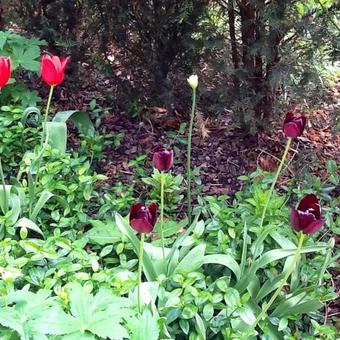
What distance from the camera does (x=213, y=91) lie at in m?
2.79

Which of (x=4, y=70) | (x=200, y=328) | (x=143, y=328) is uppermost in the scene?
(x=4, y=70)

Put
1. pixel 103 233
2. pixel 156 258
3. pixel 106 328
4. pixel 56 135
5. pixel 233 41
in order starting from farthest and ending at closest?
pixel 233 41 < pixel 56 135 < pixel 103 233 < pixel 156 258 < pixel 106 328

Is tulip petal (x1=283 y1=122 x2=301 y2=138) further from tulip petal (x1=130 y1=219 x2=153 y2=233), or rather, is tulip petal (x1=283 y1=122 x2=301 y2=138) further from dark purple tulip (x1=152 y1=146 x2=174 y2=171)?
tulip petal (x1=130 y1=219 x2=153 y2=233)

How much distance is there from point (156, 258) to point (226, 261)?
0.24 metres

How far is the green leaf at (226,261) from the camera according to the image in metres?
1.89

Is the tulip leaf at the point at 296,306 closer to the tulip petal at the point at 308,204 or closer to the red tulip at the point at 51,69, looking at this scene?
the tulip petal at the point at 308,204

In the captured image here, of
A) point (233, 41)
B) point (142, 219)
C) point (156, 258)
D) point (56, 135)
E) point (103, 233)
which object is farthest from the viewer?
point (233, 41)

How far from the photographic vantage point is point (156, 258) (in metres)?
1.95

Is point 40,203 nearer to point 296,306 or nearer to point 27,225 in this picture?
point 27,225

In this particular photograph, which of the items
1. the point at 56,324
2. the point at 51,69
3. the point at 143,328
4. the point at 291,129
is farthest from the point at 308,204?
the point at 51,69

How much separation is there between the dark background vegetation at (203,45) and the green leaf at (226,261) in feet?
3.31

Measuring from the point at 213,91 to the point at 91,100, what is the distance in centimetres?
78

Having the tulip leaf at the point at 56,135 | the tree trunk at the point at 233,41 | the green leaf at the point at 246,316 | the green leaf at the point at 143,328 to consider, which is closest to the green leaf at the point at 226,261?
the green leaf at the point at 246,316

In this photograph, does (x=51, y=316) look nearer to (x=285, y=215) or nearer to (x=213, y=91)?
(x=285, y=215)
